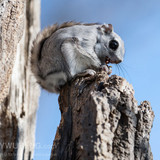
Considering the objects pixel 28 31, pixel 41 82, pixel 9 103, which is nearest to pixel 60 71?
pixel 41 82

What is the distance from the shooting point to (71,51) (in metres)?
3.26

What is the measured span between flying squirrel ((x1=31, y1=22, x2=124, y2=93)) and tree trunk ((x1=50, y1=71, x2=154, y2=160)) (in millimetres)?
722

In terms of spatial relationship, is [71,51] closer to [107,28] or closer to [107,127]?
[107,28]

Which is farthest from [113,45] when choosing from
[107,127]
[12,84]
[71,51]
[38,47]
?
[107,127]

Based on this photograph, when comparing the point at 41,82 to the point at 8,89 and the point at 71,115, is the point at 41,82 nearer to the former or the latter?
the point at 8,89

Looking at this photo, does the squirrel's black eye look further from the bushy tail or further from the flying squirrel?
the bushy tail

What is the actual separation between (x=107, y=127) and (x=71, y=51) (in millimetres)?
1374

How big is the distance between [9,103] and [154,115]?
5.68ft

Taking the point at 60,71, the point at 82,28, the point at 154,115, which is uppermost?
the point at 82,28

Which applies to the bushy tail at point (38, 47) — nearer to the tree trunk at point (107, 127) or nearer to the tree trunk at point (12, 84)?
the tree trunk at point (12, 84)

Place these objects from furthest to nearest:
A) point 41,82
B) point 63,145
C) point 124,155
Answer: point 41,82
point 63,145
point 124,155

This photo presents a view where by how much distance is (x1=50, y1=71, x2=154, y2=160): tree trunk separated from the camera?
2.01 m

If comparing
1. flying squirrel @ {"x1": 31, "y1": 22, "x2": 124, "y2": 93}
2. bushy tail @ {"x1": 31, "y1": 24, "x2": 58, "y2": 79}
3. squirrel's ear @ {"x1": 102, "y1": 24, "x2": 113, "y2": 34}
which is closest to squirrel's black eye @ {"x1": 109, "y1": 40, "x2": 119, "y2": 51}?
flying squirrel @ {"x1": 31, "y1": 22, "x2": 124, "y2": 93}

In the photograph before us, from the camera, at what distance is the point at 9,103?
345cm
